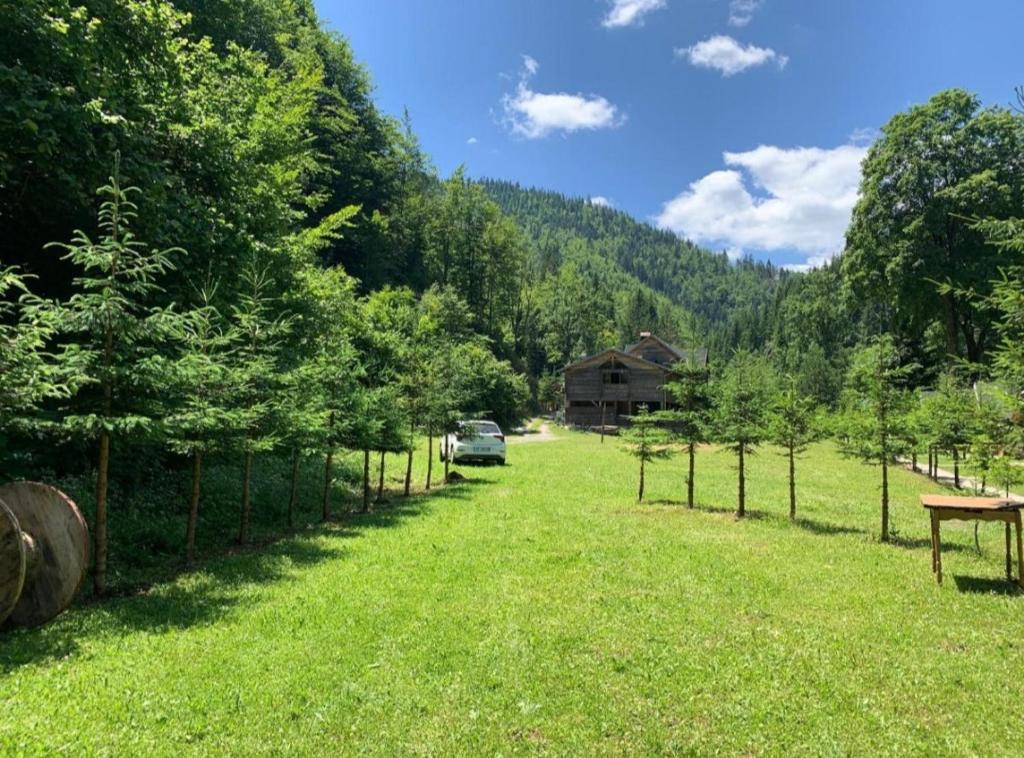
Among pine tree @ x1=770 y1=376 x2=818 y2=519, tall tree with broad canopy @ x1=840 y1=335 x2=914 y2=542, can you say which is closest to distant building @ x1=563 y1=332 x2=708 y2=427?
pine tree @ x1=770 y1=376 x2=818 y2=519

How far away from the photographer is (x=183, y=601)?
243 inches

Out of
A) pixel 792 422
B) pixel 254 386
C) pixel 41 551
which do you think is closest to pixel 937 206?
pixel 792 422

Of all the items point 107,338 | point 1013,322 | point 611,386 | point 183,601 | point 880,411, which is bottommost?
point 183,601

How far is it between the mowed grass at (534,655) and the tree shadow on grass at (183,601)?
0.04 m

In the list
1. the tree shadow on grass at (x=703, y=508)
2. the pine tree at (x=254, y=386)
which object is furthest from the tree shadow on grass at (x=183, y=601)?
the tree shadow on grass at (x=703, y=508)

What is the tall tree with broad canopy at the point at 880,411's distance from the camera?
10.2m

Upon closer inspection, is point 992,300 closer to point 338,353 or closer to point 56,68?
point 338,353

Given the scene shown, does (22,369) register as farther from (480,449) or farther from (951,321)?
(951,321)

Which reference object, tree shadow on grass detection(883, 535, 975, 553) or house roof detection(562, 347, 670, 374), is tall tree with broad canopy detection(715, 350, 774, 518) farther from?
house roof detection(562, 347, 670, 374)

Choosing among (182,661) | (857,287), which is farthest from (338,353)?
(857,287)

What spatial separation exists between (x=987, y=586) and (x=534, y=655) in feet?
21.0

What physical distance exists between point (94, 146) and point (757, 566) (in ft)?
36.8

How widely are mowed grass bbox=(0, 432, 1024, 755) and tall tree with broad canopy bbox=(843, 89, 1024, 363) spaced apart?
27405 mm

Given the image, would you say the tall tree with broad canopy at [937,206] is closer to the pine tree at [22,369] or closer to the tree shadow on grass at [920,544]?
the tree shadow on grass at [920,544]
